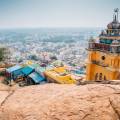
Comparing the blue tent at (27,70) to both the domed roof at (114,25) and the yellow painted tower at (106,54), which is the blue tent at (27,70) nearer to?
the yellow painted tower at (106,54)

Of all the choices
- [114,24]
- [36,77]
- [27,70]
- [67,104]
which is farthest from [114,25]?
[67,104]

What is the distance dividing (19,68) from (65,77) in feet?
24.9

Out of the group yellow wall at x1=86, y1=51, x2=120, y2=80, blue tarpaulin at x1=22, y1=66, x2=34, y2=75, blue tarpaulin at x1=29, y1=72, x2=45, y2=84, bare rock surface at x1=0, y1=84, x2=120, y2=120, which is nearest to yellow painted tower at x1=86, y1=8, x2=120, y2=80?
yellow wall at x1=86, y1=51, x2=120, y2=80

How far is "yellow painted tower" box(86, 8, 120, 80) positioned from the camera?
20688 millimetres

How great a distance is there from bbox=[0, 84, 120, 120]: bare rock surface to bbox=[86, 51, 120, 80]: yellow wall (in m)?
16.1

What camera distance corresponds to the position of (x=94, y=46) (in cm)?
2262

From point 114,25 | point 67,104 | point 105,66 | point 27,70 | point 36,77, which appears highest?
point 114,25

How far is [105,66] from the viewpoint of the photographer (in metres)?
21.8

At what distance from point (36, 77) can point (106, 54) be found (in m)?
8.84

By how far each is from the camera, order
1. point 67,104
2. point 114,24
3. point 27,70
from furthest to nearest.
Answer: point 27,70
point 114,24
point 67,104

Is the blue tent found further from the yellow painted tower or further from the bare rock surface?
the bare rock surface

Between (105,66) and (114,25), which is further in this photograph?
(105,66)

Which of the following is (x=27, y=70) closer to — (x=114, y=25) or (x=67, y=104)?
(x=114, y=25)

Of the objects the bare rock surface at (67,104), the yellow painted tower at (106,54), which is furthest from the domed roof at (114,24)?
the bare rock surface at (67,104)
